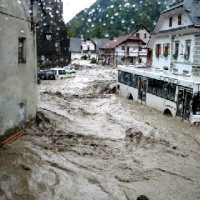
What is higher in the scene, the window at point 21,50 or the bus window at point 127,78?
the window at point 21,50

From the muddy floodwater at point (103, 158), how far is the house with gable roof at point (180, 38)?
6.23 m

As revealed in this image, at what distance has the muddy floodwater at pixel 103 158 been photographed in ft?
33.0

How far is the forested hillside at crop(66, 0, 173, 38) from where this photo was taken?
78.9 meters

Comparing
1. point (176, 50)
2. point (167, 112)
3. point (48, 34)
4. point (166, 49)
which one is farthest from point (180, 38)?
point (48, 34)

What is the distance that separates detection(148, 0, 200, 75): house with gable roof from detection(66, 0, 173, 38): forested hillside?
132 ft

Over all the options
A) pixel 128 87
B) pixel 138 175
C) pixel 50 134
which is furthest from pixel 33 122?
pixel 128 87

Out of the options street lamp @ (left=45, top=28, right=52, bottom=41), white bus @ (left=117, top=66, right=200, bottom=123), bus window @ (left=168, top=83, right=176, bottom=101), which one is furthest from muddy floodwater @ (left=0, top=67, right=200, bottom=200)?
street lamp @ (left=45, top=28, right=52, bottom=41)

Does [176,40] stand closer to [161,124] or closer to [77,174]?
[161,124]

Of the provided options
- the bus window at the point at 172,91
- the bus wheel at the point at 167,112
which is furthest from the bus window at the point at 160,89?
the bus window at the point at 172,91

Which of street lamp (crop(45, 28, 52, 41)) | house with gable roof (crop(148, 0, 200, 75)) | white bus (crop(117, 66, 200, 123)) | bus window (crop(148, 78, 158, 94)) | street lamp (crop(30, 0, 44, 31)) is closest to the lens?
street lamp (crop(30, 0, 44, 31))

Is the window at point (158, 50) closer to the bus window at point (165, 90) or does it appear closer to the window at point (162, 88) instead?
the window at point (162, 88)

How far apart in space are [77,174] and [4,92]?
4.46 metres

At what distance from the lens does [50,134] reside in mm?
15555

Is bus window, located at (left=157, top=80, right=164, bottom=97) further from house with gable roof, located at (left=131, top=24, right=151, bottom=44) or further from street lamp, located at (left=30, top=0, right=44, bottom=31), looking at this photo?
house with gable roof, located at (left=131, top=24, right=151, bottom=44)
